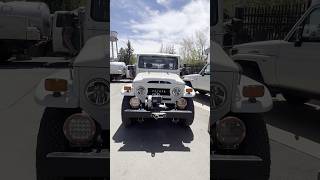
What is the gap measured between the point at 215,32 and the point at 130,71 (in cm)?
57

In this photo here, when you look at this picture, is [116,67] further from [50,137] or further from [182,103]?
[50,137]

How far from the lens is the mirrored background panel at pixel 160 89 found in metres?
2.42

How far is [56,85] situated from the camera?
2859 millimetres

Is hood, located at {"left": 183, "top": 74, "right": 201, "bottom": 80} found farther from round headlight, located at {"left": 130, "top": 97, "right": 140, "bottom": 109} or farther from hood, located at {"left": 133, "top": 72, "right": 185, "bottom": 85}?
round headlight, located at {"left": 130, "top": 97, "right": 140, "bottom": 109}

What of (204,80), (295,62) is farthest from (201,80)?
(295,62)

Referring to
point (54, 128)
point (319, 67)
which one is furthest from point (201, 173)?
point (319, 67)

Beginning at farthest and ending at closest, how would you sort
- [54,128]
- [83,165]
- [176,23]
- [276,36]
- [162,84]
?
[276,36]
[54,128]
[83,165]
[162,84]
[176,23]

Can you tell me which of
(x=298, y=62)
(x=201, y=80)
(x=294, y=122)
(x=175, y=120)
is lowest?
(x=294, y=122)

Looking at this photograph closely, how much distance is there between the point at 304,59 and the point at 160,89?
438 centimetres

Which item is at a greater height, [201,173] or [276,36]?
[276,36]

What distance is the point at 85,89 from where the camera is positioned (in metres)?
2.72

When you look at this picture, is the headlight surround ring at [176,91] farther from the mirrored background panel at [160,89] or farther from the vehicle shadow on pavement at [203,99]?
the vehicle shadow on pavement at [203,99]

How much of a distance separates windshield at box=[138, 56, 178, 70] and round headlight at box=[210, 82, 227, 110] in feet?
0.89

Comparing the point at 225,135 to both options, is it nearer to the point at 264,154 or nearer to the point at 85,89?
the point at 264,154
